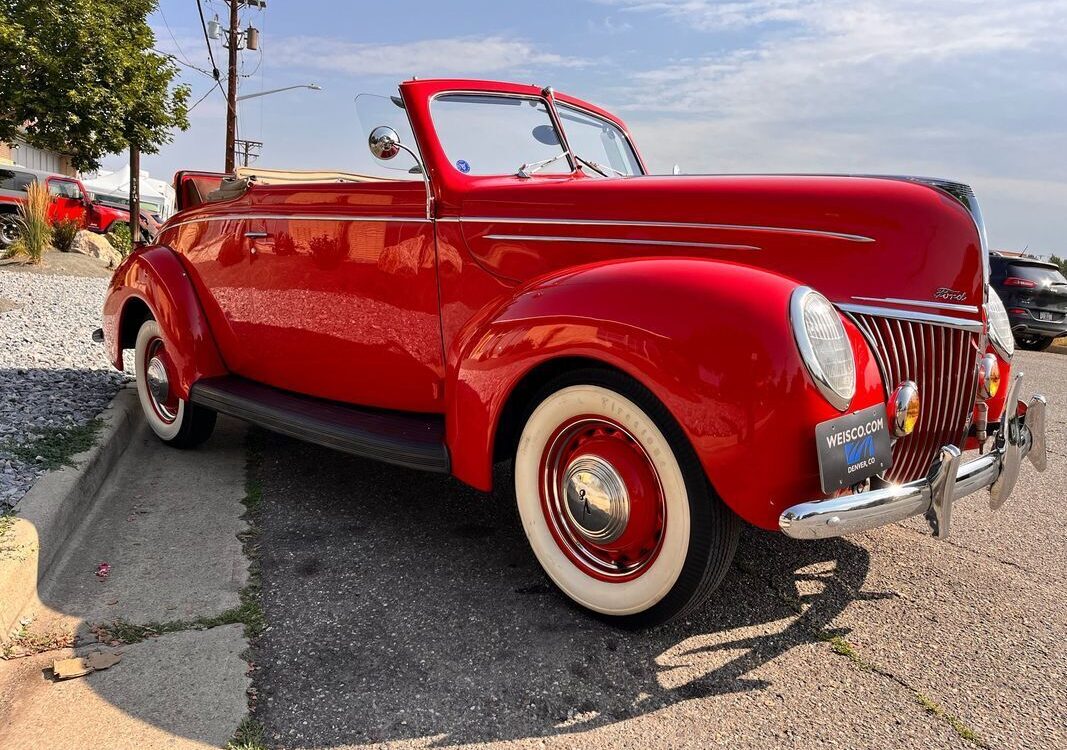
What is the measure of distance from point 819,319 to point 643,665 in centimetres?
106

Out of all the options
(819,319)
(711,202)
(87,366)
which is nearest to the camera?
(819,319)

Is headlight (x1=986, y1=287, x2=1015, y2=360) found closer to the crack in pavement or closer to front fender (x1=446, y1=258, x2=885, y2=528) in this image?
front fender (x1=446, y1=258, x2=885, y2=528)

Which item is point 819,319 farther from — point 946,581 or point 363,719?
point 363,719

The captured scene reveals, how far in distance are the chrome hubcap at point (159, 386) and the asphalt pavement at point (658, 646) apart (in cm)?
132

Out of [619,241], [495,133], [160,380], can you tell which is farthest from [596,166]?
[160,380]

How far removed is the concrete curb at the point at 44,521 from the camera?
2.29 m

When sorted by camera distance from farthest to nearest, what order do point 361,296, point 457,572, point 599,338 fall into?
point 361,296
point 457,572
point 599,338

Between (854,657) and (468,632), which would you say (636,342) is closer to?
(468,632)

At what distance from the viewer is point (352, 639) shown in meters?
2.24

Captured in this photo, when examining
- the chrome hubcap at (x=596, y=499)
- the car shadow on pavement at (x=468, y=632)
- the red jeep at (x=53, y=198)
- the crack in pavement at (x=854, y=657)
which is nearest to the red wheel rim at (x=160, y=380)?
the car shadow on pavement at (x=468, y=632)

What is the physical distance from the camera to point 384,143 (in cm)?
281

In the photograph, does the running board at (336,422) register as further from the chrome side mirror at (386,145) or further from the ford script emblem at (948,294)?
the ford script emblem at (948,294)

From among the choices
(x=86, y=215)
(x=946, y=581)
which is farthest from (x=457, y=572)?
(x=86, y=215)

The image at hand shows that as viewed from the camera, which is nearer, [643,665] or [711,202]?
[643,665]
